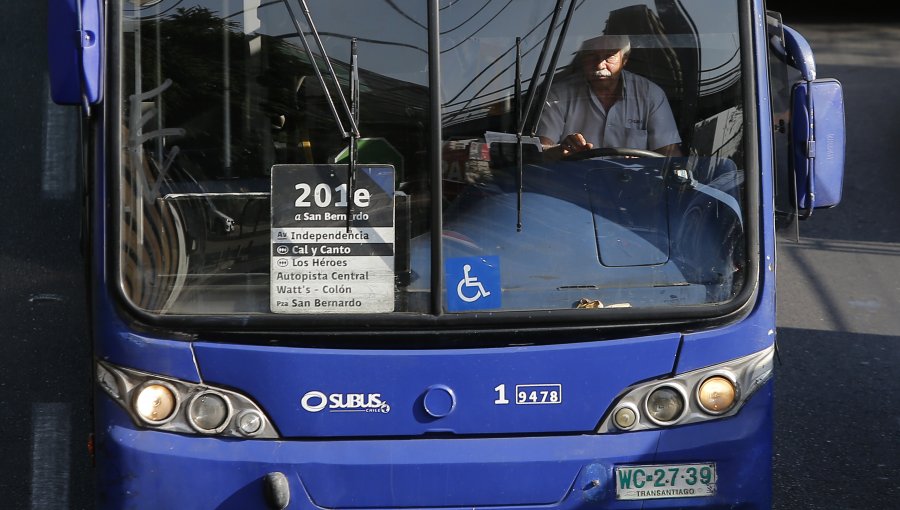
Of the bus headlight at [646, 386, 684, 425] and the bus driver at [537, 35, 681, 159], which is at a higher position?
the bus driver at [537, 35, 681, 159]

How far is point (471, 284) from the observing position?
3.21 meters

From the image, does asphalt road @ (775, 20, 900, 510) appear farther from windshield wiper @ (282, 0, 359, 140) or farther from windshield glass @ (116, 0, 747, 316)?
windshield wiper @ (282, 0, 359, 140)

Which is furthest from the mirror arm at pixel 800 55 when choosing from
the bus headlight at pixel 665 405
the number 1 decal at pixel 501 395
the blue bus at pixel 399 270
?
the number 1 decal at pixel 501 395

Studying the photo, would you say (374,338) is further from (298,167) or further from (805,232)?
(805,232)

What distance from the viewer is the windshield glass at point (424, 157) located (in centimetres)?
318

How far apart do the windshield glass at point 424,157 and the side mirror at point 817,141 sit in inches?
9.6

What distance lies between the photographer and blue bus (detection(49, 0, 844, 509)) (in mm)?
3131

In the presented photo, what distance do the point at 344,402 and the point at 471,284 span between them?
502mm

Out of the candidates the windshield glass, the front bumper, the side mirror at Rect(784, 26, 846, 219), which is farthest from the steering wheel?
the front bumper

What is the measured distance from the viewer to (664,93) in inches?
134

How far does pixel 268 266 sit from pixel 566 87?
3.45ft

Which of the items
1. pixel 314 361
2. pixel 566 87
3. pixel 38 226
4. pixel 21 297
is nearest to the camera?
pixel 314 361

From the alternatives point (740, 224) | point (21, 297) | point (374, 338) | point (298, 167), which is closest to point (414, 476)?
point (374, 338)

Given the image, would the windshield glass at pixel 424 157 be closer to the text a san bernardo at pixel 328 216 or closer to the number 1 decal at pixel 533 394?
the text a san bernardo at pixel 328 216
